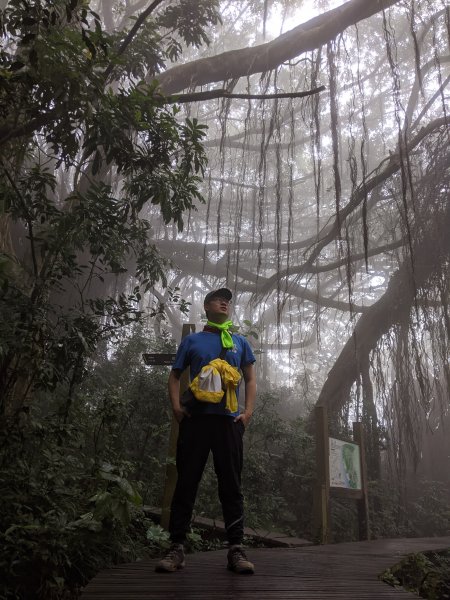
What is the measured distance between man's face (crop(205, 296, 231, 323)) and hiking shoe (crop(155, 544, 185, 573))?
1020 millimetres

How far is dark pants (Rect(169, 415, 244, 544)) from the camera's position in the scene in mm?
2182

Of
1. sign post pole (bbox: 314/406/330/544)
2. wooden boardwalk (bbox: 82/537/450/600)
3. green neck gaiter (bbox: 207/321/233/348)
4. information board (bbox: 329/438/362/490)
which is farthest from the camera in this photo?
information board (bbox: 329/438/362/490)

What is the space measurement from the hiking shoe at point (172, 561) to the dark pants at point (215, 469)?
0.04m

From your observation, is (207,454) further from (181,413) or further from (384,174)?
(384,174)

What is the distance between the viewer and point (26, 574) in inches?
91.7

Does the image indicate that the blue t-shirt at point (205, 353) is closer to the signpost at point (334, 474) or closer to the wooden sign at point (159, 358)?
the wooden sign at point (159, 358)

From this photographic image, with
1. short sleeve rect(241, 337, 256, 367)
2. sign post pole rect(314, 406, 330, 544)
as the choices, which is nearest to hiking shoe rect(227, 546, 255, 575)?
short sleeve rect(241, 337, 256, 367)

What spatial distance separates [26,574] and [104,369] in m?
4.25

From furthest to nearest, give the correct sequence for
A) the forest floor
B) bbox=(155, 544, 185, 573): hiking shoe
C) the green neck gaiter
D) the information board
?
the information board, the forest floor, the green neck gaiter, bbox=(155, 544, 185, 573): hiking shoe

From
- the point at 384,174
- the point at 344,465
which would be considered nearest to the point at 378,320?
the point at 384,174

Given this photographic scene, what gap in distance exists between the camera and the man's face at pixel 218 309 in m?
2.49

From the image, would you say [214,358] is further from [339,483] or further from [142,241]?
[339,483]

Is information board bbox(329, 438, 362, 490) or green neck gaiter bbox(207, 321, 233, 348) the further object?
information board bbox(329, 438, 362, 490)

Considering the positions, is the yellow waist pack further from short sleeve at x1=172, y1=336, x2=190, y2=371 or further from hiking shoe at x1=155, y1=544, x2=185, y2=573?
hiking shoe at x1=155, y1=544, x2=185, y2=573
